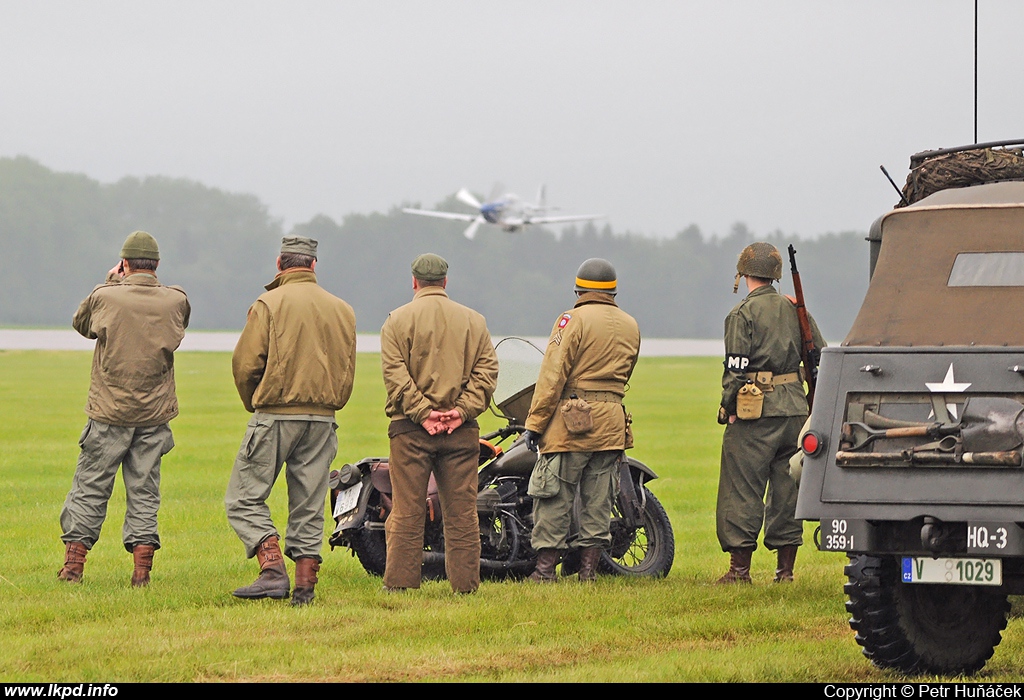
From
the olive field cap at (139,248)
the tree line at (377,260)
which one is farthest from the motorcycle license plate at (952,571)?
the tree line at (377,260)

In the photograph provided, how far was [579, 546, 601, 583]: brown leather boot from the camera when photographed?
951 centimetres

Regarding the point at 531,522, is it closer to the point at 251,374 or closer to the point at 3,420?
the point at 251,374

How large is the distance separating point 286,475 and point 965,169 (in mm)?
4168

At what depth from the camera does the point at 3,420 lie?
78.7 feet

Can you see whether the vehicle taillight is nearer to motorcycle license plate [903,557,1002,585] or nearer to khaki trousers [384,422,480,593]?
motorcycle license plate [903,557,1002,585]

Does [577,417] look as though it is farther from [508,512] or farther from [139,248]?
[139,248]

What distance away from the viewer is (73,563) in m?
9.30

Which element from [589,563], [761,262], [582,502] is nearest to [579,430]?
[582,502]

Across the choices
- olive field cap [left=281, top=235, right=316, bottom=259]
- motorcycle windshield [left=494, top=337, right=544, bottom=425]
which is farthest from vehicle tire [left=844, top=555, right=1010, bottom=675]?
olive field cap [left=281, top=235, right=316, bottom=259]

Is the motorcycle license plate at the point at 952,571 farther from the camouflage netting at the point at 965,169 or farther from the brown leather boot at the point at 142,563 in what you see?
the brown leather boot at the point at 142,563

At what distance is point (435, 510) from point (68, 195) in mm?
124278

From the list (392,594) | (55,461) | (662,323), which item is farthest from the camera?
(662,323)

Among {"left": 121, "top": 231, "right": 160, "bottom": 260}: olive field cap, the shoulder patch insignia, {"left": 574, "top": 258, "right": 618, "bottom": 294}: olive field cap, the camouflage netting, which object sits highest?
the camouflage netting

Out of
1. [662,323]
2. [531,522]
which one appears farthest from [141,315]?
[662,323]
